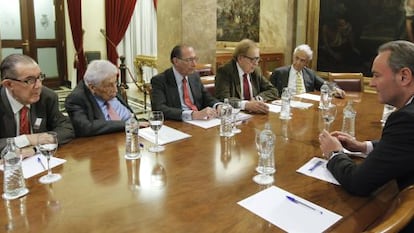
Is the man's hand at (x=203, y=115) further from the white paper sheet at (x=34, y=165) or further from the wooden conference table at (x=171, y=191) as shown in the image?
the white paper sheet at (x=34, y=165)

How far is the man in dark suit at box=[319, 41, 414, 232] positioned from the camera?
1.28 meters

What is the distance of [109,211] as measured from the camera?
125 cm

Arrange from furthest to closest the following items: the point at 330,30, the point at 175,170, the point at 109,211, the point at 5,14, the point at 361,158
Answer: the point at 5,14
the point at 330,30
the point at 361,158
the point at 175,170
the point at 109,211

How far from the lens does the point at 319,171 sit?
1627 millimetres

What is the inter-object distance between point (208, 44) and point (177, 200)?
4073 mm

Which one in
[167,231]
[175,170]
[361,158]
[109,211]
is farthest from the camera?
[361,158]

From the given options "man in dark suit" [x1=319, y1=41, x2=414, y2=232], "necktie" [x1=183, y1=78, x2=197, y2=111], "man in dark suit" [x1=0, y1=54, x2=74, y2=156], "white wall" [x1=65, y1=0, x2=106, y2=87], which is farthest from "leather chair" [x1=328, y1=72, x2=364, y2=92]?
"white wall" [x1=65, y1=0, x2=106, y2=87]

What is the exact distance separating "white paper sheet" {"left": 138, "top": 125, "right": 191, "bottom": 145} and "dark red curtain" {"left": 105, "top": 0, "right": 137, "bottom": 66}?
6621 mm

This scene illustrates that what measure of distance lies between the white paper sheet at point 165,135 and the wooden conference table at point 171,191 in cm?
7

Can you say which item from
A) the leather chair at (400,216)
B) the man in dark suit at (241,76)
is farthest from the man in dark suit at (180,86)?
the leather chair at (400,216)

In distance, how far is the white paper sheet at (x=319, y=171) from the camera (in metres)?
1.55

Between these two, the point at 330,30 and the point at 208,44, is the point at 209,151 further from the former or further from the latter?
the point at 330,30

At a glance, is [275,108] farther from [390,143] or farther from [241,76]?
[390,143]

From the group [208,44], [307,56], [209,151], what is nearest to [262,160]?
[209,151]
